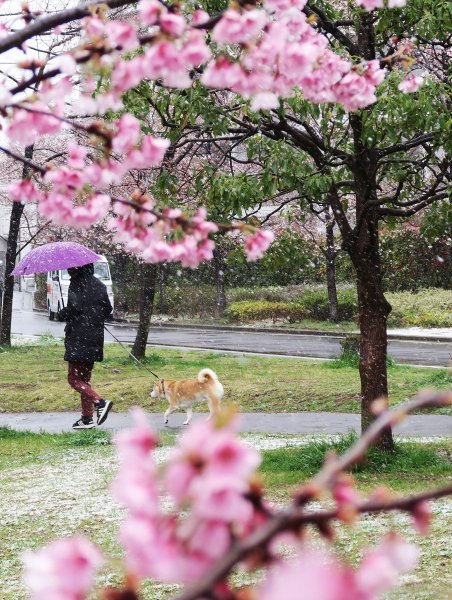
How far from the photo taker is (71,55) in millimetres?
2605

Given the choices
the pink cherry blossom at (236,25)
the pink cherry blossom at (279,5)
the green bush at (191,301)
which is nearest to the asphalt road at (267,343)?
the green bush at (191,301)

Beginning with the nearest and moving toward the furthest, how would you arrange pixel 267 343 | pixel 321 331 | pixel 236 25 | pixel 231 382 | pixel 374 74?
A: pixel 236 25 < pixel 374 74 < pixel 231 382 < pixel 267 343 < pixel 321 331

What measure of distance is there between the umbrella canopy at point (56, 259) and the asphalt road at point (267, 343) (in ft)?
28.1

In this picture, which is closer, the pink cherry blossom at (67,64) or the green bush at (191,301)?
the pink cherry blossom at (67,64)

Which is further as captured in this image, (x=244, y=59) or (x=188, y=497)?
(x=244, y=59)

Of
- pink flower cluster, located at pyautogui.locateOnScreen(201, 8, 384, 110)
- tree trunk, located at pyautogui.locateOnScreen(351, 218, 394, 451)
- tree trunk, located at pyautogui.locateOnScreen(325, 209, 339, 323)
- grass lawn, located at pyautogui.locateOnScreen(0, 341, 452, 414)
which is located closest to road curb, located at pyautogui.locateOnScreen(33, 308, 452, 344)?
tree trunk, located at pyautogui.locateOnScreen(325, 209, 339, 323)

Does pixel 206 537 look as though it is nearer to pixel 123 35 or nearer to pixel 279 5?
pixel 123 35

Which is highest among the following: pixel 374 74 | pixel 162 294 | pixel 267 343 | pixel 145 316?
pixel 374 74

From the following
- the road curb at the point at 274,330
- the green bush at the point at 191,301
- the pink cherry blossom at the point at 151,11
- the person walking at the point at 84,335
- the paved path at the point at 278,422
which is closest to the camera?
the pink cherry blossom at the point at 151,11

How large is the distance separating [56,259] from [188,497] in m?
10.7

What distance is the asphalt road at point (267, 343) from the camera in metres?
19.4

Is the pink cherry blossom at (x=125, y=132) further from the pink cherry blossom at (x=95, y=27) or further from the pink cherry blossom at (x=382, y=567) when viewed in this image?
the pink cherry blossom at (x=382, y=567)

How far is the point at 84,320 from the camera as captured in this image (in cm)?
1084

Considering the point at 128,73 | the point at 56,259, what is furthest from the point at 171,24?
the point at 56,259
